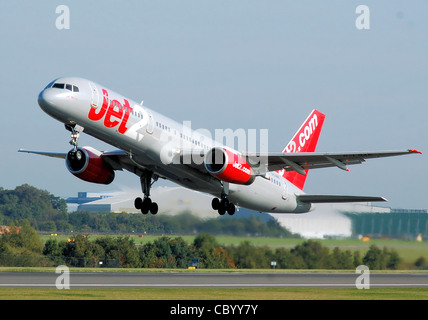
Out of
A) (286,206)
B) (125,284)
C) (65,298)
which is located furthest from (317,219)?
(65,298)

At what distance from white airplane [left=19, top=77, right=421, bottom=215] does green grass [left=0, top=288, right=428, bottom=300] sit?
658 cm

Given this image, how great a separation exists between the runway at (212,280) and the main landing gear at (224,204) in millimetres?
3878

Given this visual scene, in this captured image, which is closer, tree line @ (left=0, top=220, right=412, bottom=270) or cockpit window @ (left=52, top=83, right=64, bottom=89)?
cockpit window @ (left=52, top=83, right=64, bottom=89)

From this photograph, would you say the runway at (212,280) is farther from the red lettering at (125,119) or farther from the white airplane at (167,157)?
the red lettering at (125,119)

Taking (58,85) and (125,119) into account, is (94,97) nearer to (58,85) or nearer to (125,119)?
(58,85)

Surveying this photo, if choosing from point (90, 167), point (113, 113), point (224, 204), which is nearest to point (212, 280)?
point (224, 204)

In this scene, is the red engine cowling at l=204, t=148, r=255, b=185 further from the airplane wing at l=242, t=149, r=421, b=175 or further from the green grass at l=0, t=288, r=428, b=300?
the green grass at l=0, t=288, r=428, b=300

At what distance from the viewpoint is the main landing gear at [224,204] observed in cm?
4262

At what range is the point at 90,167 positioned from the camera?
41.8m

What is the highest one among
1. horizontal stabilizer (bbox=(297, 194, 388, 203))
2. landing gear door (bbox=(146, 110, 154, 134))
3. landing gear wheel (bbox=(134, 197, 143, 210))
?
landing gear door (bbox=(146, 110, 154, 134))

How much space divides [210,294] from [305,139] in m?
21.1

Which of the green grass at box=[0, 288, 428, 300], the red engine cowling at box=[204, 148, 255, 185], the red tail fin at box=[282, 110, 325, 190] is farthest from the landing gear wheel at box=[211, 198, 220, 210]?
the green grass at box=[0, 288, 428, 300]

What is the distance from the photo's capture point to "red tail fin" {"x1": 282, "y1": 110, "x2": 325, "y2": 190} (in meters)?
50.3

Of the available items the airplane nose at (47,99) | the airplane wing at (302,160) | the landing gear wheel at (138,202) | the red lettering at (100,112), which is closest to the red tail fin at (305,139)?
the airplane wing at (302,160)
